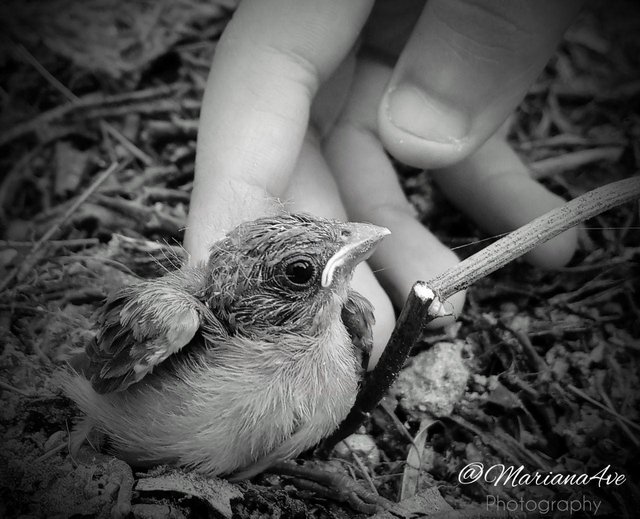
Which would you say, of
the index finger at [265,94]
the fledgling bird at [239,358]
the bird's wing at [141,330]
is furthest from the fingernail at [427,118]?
the bird's wing at [141,330]

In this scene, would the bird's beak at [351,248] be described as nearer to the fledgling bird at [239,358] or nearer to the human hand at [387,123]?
the fledgling bird at [239,358]

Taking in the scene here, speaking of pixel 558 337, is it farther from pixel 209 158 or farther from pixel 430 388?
pixel 209 158

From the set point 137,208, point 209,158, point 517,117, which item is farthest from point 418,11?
point 137,208

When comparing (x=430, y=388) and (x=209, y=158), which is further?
(x=209, y=158)

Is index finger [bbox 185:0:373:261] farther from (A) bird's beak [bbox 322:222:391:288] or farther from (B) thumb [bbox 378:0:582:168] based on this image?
(A) bird's beak [bbox 322:222:391:288]

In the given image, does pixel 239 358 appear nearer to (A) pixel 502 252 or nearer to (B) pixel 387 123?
(A) pixel 502 252

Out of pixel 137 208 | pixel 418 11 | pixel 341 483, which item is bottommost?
pixel 137 208
